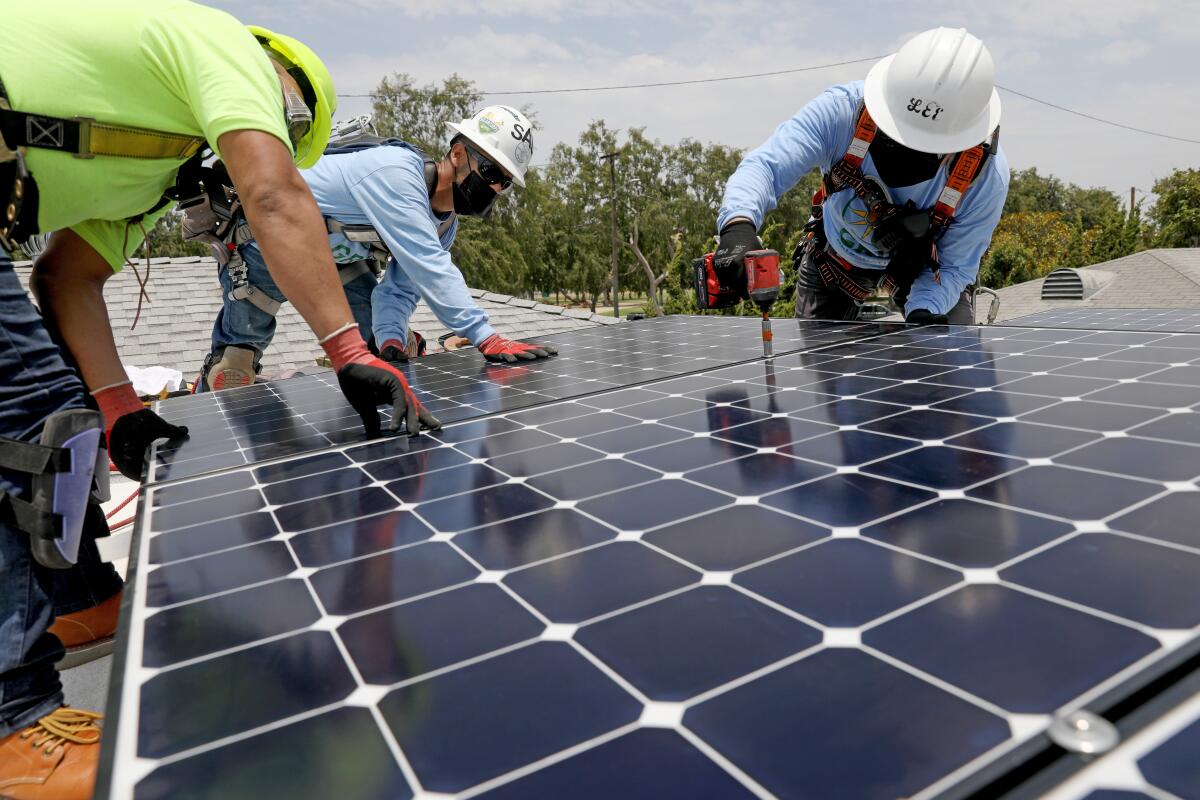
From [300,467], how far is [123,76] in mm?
1127

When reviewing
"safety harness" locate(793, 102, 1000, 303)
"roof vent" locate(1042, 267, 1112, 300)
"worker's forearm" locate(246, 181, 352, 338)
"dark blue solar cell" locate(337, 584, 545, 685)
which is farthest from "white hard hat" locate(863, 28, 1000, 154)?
"roof vent" locate(1042, 267, 1112, 300)

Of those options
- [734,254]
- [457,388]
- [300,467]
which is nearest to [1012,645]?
[300,467]

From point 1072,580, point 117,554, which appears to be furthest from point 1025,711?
point 117,554

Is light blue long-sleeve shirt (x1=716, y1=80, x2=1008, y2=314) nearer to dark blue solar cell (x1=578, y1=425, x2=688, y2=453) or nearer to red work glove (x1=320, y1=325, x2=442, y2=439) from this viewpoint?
dark blue solar cell (x1=578, y1=425, x2=688, y2=453)

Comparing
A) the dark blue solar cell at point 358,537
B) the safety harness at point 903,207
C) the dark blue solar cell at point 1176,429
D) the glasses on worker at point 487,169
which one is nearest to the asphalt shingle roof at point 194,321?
the glasses on worker at point 487,169

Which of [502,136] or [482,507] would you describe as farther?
[502,136]

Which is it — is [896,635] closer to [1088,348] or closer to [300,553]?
[300,553]

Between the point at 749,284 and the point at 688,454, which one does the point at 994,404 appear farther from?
the point at 749,284

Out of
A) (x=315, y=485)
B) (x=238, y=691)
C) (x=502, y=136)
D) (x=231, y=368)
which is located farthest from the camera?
(x=231, y=368)

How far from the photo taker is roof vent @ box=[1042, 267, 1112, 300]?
2103 centimetres

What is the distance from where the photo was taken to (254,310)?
16.8 ft

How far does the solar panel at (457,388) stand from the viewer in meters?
2.53

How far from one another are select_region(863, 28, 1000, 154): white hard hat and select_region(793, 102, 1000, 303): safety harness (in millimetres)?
183

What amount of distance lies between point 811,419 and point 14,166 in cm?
213
